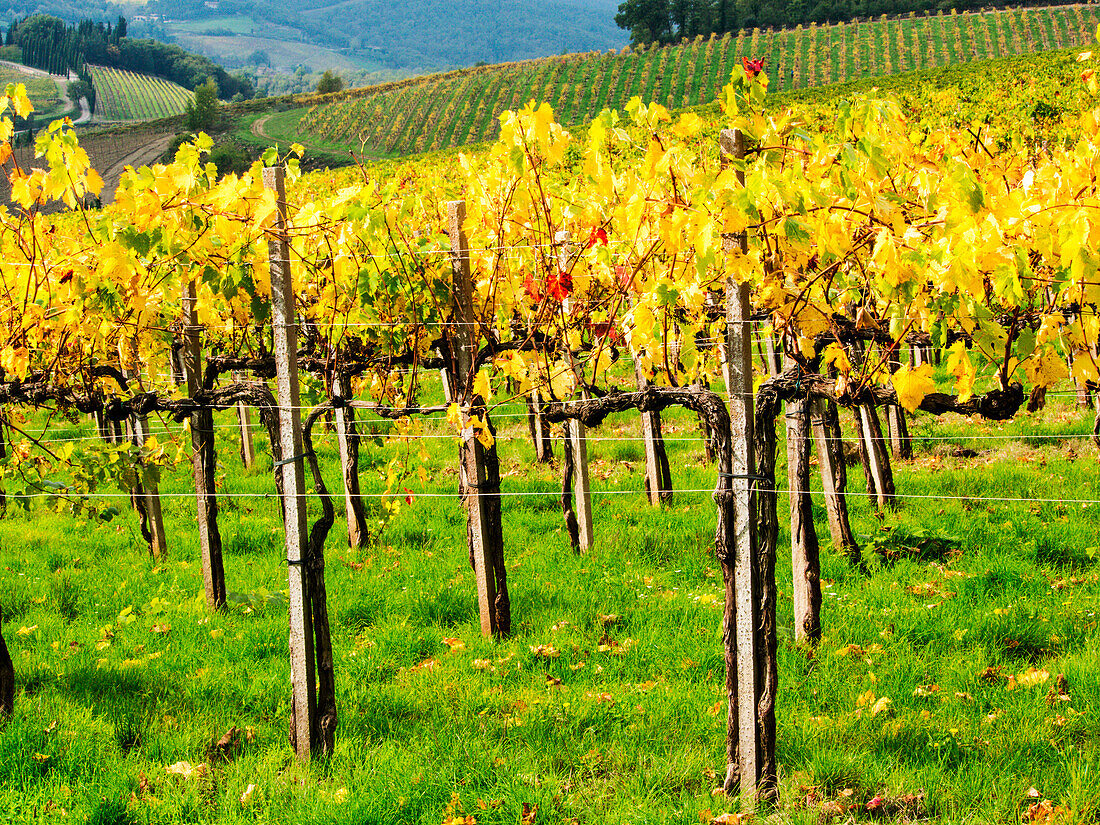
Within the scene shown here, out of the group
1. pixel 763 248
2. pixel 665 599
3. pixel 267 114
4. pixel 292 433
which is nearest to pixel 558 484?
pixel 665 599

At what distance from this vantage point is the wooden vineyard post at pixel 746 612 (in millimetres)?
3328

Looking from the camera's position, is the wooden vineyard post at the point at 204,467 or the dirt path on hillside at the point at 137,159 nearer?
the wooden vineyard post at the point at 204,467

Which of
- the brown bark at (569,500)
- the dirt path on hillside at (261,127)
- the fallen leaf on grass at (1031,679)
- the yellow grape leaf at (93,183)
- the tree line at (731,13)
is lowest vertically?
the fallen leaf on grass at (1031,679)

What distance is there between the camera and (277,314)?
391 cm

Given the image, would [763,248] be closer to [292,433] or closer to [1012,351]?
[1012,351]

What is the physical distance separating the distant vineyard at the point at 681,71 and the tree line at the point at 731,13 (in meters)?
4.54

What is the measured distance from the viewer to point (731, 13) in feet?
243

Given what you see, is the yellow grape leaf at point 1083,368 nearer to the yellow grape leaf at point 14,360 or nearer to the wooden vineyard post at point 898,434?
the yellow grape leaf at point 14,360

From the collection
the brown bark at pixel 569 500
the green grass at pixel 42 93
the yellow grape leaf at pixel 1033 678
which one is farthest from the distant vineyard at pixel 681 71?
the green grass at pixel 42 93

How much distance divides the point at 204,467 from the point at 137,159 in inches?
2402

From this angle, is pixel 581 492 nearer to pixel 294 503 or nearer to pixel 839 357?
pixel 294 503

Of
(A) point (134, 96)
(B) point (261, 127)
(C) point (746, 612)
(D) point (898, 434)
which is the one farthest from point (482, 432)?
(A) point (134, 96)

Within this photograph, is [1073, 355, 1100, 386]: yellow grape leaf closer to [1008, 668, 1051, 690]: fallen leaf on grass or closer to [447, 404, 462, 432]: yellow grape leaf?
[1008, 668, 1051, 690]: fallen leaf on grass

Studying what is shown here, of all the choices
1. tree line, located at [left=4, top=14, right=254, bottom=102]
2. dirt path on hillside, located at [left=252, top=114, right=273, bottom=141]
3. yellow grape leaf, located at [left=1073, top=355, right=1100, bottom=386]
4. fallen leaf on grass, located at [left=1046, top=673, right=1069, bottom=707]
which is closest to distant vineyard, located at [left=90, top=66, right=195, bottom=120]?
tree line, located at [left=4, top=14, right=254, bottom=102]
